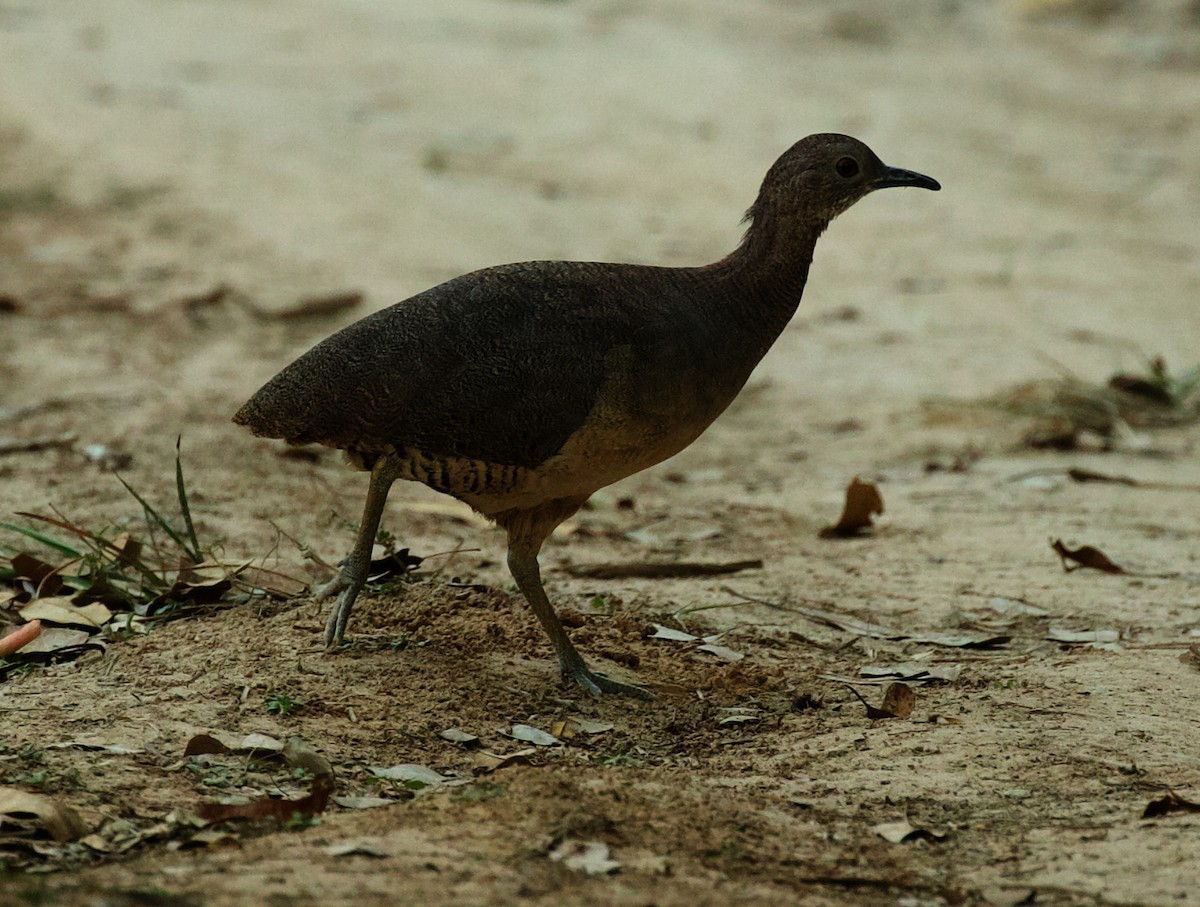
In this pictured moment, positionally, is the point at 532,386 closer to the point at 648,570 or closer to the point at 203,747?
the point at 203,747

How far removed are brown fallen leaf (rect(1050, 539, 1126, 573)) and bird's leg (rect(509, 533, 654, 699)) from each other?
170 cm

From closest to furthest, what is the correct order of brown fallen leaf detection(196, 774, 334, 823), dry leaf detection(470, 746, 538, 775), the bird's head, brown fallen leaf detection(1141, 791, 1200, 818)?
brown fallen leaf detection(196, 774, 334, 823) < brown fallen leaf detection(1141, 791, 1200, 818) < dry leaf detection(470, 746, 538, 775) < the bird's head

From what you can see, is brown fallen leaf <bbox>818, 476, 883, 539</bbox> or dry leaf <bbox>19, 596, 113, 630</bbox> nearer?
dry leaf <bbox>19, 596, 113, 630</bbox>

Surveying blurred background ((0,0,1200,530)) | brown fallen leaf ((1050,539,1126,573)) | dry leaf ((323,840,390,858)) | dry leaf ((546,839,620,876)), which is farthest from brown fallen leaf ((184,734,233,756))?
brown fallen leaf ((1050,539,1126,573))

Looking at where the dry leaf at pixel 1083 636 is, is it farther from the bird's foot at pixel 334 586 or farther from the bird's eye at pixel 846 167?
the bird's foot at pixel 334 586

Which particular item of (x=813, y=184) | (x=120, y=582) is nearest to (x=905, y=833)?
(x=813, y=184)

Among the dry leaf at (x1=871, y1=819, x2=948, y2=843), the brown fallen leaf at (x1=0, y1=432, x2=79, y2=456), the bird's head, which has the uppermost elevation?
the bird's head

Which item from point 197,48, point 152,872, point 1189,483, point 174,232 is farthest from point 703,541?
point 197,48

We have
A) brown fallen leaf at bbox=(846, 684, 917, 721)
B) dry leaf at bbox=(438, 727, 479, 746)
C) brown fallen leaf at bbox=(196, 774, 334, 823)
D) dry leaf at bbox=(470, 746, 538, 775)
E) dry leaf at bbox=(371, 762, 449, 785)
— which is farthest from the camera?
brown fallen leaf at bbox=(846, 684, 917, 721)

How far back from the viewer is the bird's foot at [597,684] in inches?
153

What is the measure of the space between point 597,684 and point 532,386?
2.55ft

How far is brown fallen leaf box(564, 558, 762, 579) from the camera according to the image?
493 cm

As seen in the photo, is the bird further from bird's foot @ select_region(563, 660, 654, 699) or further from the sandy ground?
the sandy ground

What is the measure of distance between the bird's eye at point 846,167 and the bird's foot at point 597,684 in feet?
4.92
